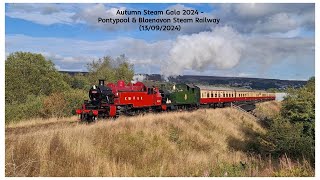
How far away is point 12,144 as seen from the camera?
1280 cm

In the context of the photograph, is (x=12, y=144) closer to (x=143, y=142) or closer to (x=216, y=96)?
(x=143, y=142)

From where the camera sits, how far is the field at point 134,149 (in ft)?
38.7

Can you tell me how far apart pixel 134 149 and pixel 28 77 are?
3634 centimetres

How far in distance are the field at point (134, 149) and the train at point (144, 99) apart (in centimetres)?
201

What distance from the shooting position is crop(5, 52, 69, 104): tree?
45344 millimetres

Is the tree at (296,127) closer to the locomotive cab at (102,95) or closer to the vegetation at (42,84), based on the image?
the locomotive cab at (102,95)

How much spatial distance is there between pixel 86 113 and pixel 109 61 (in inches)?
1666

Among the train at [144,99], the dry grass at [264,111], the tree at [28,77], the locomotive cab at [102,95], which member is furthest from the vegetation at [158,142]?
the dry grass at [264,111]

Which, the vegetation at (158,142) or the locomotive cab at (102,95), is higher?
the locomotive cab at (102,95)

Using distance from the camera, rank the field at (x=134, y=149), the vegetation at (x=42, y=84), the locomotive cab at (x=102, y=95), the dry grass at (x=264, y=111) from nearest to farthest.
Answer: the field at (x=134, y=149) < the locomotive cab at (x=102, y=95) < the vegetation at (x=42, y=84) < the dry grass at (x=264, y=111)

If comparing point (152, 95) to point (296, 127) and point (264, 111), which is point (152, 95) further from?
point (264, 111)

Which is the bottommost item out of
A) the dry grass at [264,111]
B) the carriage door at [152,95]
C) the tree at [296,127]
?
the dry grass at [264,111]

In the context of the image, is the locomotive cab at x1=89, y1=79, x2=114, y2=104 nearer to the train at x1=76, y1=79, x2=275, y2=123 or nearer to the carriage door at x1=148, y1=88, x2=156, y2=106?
the train at x1=76, y1=79, x2=275, y2=123

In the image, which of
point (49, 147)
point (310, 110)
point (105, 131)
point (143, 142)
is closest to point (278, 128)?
point (310, 110)
